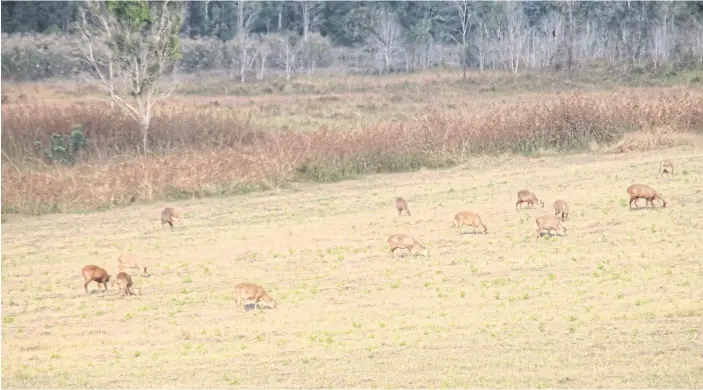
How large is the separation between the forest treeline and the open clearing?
148ft

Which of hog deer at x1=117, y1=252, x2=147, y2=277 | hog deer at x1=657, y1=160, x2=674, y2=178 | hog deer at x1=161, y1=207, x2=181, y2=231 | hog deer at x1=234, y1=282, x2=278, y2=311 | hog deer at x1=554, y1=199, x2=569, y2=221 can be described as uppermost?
hog deer at x1=657, y1=160, x2=674, y2=178

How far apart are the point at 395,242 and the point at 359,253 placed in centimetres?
138

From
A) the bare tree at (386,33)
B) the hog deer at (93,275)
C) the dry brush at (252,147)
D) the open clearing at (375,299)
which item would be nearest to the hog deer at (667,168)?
the open clearing at (375,299)

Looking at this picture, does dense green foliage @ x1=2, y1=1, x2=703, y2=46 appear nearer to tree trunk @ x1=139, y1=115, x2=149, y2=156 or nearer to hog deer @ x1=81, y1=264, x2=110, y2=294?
tree trunk @ x1=139, y1=115, x2=149, y2=156

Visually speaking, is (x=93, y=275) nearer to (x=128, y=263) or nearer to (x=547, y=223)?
(x=128, y=263)

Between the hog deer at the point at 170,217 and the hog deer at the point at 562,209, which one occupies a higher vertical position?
the hog deer at the point at 562,209

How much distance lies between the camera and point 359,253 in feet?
65.7

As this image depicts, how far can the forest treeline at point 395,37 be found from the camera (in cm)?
7500

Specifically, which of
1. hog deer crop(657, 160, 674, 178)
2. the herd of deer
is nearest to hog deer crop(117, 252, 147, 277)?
the herd of deer

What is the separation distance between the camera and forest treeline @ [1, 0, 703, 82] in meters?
75.0

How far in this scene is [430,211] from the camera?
24.6 metres

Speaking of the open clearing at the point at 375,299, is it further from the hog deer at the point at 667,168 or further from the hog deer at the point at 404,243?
the hog deer at the point at 667,168

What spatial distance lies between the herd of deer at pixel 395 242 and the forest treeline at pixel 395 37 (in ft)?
150

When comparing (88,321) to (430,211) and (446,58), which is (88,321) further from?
(446,58)
